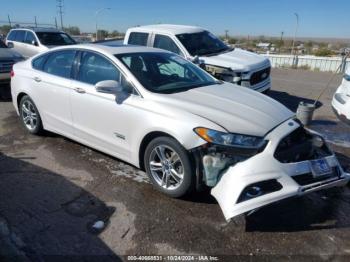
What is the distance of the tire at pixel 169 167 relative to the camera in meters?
3.46

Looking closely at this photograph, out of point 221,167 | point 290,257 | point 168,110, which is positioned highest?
point 168,110

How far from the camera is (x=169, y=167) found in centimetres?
369

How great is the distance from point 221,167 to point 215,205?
579 millimetres

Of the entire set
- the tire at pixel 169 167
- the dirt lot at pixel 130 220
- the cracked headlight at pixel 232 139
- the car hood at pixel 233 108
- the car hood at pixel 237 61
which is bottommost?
the dirt lot at pixel 130 220

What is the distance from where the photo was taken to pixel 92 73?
448 centimetres

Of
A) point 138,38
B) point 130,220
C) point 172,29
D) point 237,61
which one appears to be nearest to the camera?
point 130,220

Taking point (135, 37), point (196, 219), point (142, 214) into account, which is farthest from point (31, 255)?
point (135, 37)

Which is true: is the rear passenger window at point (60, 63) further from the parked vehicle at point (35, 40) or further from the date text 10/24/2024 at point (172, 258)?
the parked vehicle at point (35, 40)

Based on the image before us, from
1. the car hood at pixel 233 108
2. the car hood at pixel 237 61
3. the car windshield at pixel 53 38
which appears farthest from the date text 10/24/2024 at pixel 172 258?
the car windshield at pixel 53 38

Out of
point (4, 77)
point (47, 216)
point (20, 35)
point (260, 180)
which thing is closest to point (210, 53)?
point (4, 77)

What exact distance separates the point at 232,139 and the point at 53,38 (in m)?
11.2

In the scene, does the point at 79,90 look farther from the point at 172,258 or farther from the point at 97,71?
the point at 172,258

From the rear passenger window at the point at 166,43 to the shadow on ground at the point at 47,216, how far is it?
4.92 metres

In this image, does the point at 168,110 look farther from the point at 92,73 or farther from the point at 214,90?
the point at 92,73
